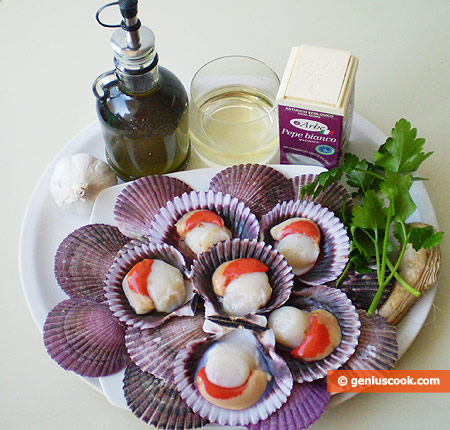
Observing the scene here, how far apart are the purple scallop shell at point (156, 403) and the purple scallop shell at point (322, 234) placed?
29 cm

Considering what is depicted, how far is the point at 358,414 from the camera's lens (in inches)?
39.8

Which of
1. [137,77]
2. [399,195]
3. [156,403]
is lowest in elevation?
[156,403]

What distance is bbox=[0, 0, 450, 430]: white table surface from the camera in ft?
3.57

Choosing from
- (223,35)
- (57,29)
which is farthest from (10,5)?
(223,35)

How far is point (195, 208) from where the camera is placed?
1.11 m

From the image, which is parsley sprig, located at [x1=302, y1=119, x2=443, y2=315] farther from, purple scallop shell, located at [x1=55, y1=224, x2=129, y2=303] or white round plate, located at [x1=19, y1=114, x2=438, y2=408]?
purple scallop shell, located at [x1=55, y1=224, x2=129, y2=303]

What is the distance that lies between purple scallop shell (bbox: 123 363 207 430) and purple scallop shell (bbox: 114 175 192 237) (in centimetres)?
26

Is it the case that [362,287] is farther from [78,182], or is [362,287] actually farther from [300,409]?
[78,182]

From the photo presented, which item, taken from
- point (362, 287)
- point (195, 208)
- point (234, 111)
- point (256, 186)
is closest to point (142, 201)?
point (195, 208)

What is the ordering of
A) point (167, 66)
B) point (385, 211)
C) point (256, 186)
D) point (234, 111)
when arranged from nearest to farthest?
point (385, 211) → point (256, 186) → point (234, 111) → point (167, 66)

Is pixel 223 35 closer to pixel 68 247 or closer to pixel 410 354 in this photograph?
pixel 68 247

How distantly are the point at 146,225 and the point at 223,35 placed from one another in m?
0.62

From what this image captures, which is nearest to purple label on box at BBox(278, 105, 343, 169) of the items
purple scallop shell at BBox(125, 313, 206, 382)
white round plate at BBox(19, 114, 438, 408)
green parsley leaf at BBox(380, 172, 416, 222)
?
white round plate at BBox(19, 114, 438, 408)

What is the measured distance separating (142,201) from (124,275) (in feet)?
0.51
